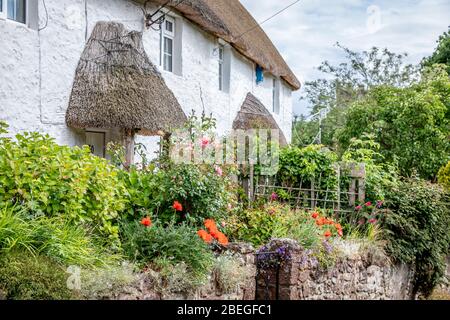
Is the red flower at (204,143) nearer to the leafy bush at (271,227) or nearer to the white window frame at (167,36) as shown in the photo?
the leafy bush at (271,227)

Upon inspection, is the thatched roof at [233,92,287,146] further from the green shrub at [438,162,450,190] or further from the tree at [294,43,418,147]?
the tree at [294,43,418,147]

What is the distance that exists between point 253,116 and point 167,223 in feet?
32.4

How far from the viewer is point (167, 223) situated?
629 centimetres

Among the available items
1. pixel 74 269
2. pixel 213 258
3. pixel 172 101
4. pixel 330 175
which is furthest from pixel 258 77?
pixel 74 269

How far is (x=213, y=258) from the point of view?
5754 millimetres

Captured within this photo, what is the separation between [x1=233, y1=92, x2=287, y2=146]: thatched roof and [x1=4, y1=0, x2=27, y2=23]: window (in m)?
7.40

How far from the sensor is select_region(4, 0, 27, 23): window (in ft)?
26.6

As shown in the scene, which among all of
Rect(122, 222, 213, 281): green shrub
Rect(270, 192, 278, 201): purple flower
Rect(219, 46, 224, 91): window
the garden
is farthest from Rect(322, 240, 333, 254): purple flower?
Rect(219, 46, 224, 91): window

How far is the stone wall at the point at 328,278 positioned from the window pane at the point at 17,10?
507cm

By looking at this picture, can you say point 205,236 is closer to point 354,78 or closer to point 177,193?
point 177,193

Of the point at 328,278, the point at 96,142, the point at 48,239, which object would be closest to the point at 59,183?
the point at 48,239

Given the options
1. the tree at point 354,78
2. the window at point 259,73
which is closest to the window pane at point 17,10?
the window at point 259,73

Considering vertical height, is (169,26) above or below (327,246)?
above

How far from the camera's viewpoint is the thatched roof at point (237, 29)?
39.3 ft
